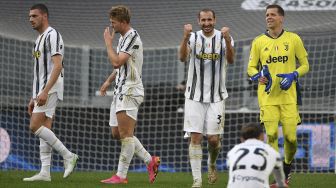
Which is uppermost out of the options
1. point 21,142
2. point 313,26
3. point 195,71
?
point 313,26

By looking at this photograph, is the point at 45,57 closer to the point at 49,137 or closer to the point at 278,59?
the point at 49,137

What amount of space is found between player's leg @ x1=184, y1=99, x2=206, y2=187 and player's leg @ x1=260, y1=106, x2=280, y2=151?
0.75 meters

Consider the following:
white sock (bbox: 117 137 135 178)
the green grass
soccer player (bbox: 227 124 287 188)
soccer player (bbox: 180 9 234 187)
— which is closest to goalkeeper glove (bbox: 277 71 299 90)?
soccer player (bbox: 180 9 234 187)

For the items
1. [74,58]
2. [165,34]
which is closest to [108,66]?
[74,58]

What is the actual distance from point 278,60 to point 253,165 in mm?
3333

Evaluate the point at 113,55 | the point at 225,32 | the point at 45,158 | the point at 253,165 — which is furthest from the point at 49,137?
the point at 253,165

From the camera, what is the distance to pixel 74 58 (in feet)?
58.0

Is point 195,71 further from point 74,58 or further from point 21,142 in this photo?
point 74,58

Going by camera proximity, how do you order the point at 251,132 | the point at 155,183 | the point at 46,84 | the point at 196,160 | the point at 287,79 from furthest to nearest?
the point at 155,183
the point at 46,84
the point at 196,160
the point at 287,79
the point at 251,132

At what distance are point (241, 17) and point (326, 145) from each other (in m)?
2.97

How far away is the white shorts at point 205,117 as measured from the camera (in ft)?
33.0

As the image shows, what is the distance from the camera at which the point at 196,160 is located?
9812mm

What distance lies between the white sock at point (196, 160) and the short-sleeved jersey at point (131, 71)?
94cm

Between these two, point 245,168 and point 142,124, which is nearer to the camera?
point 245,168
